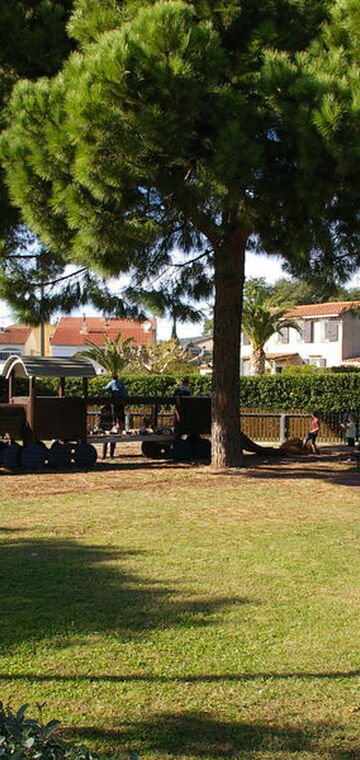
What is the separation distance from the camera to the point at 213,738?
13.5ft

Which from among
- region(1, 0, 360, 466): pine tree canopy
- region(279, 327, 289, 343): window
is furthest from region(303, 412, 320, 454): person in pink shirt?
region(279, 327, 289, 343): window

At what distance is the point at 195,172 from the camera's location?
13.2 metres

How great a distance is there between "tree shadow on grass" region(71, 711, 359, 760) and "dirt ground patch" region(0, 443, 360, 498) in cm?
875

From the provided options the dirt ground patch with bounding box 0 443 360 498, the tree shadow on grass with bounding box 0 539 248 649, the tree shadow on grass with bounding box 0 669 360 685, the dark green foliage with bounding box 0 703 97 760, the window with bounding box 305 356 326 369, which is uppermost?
the window with bounding box 305 356 326 369

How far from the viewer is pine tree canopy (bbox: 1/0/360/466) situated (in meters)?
11.7

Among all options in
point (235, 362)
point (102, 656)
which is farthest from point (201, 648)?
A: point (235, 362)

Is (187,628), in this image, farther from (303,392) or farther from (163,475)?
(303,392)

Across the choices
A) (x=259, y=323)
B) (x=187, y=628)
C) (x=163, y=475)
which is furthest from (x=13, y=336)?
(x=187, y=628)

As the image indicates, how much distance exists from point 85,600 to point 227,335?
10298mm

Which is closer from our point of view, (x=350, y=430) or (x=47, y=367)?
(x=47, y=367)

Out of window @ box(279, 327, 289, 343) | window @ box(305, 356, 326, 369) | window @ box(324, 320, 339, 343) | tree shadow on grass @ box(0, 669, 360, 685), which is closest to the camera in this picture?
tree shadow on grass @ box(0, 669, 360, 685)

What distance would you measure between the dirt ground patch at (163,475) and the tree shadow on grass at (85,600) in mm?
5029

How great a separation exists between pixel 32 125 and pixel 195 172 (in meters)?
2.57

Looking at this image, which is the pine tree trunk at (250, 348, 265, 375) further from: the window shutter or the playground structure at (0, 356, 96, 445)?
the playground structure at (0, 356, 96, 445)
